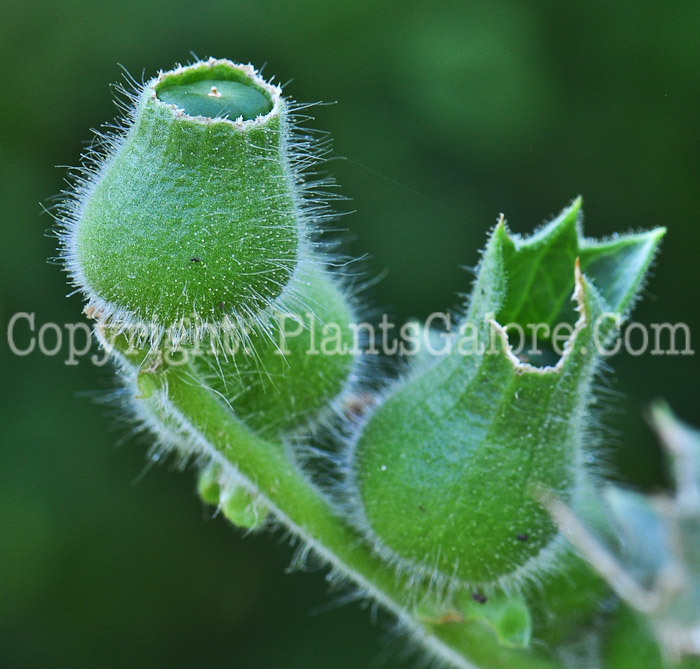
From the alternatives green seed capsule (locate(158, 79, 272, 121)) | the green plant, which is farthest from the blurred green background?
green seed capsule (locate(158, 79, 272, 121))

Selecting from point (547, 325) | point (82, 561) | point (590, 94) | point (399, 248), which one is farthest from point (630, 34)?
Answer: point (82, 561)

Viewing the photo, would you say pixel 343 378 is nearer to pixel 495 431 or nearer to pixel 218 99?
pixel 495 431

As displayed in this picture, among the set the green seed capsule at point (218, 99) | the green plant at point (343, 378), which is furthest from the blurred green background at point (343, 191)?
the green seed capsule at point (218, 99)

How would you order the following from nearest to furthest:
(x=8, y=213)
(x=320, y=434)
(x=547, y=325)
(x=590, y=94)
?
(x=547, y=325), (x=320, y=434), (x=8, y=213), (x=590, y=94)

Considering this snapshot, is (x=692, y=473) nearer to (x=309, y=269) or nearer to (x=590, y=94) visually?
(x=309, y=269)

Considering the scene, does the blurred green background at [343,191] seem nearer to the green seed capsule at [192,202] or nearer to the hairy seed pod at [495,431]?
the hairy seed pod at [495,431]

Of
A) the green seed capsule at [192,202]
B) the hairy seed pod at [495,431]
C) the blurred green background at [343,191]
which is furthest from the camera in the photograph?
the blurred green background at [343,191]
